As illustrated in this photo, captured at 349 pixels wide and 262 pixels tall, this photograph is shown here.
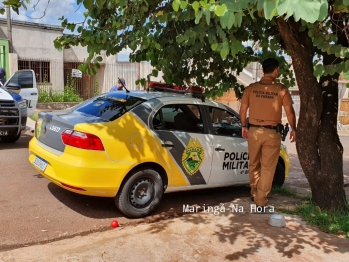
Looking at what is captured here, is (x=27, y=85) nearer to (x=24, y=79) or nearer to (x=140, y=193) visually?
(x=24, y=79)

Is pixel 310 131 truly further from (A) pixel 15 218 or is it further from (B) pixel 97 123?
(A) pixel 15 218

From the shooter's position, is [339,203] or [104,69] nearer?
[339,203]

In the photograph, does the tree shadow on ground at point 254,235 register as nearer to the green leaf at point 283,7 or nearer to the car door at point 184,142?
the car door at point 184,142

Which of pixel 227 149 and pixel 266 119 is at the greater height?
pixel 266 119

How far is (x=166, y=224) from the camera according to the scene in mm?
4285

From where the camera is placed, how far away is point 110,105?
494 cm

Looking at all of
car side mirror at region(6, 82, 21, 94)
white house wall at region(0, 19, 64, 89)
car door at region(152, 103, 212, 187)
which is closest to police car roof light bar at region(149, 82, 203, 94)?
car door at region(152, 103, 212, 187)

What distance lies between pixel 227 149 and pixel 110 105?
1.80m

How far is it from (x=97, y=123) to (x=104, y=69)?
16.2 m

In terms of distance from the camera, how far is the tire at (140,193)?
4500 millimetres

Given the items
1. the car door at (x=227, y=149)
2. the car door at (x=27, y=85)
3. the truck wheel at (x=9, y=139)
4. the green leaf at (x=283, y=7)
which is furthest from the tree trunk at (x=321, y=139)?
the car door at (x=27, y=85)

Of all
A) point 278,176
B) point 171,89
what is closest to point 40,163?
point 171,89

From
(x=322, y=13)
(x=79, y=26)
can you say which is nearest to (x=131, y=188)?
(x=79, y=26)

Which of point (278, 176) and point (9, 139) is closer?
point (278, 176)
